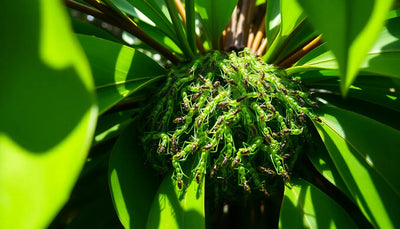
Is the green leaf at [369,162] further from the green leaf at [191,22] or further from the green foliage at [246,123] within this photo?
the green leaf at [191,22]

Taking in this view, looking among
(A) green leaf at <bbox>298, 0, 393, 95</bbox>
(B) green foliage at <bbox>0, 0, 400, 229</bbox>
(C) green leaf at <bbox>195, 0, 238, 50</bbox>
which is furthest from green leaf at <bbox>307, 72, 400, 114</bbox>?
(A) green leaf at <bbox>298, 0, 393, 95</bbox>

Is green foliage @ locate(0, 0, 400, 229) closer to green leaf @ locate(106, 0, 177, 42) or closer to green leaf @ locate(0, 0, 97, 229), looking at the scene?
green leaf @ locate(106, 0, 177, 42)

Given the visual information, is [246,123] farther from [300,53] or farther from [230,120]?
[300,53]

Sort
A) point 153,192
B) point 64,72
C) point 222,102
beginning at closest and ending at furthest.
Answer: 1. point 64,72
2. point 222,102
3. point 153,192

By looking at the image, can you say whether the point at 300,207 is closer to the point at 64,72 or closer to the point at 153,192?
the point at 153,192

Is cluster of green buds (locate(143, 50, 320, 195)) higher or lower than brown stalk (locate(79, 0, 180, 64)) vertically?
lower

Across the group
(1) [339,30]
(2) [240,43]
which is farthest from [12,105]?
(2) [240,43]
